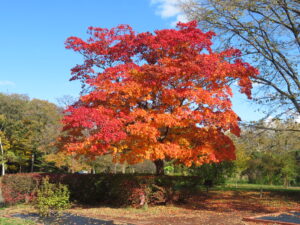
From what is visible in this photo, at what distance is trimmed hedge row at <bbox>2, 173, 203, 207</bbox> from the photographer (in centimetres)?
1145

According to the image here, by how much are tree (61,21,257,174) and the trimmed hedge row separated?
1573 mm

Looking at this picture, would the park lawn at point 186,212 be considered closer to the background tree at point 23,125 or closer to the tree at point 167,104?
the tree at point 167,104

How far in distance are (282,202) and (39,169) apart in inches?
1037

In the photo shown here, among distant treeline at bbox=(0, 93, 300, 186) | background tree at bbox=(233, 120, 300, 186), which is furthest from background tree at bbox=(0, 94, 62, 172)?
background tree at bbox=(233, 120, 300, 186)

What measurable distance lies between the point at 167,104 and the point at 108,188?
4.45 meters

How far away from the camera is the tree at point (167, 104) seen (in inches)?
376

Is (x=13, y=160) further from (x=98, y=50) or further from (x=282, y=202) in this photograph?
(x=282, y=202)

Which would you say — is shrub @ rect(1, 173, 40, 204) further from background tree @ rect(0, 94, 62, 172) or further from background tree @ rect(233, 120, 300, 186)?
background tree @ rect(0, 94, 62, 172)

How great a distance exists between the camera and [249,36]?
11562 mm

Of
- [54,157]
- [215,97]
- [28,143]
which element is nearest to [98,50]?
[215,97]

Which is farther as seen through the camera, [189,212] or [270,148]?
[270,148]

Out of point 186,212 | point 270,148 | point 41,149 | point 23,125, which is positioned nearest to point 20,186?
point 186,212

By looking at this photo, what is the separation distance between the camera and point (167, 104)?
10.5m

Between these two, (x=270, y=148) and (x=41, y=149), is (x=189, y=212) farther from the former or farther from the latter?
(x=41, y=149)
